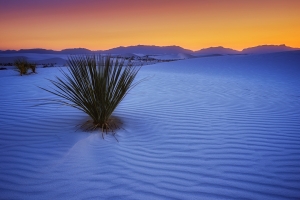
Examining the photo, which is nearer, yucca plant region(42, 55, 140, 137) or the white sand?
the white sand

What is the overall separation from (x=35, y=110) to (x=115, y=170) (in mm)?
3088

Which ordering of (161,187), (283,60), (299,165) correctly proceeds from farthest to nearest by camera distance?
1. (283,60)
2. (299,165)
3. (161,187)

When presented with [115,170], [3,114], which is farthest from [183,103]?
[3,114]

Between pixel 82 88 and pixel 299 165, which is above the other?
pixel 82 88

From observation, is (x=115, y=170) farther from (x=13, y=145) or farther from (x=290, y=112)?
(x=290, y=112)

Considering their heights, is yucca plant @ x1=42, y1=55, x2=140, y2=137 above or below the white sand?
above

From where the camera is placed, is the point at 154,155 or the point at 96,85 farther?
the point at 96,85

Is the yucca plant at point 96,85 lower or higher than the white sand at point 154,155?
higher

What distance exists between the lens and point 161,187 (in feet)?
6.40

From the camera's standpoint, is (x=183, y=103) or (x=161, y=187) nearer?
(x=161, y=187)

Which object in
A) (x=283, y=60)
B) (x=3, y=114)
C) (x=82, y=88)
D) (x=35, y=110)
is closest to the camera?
(x=82, y=88)

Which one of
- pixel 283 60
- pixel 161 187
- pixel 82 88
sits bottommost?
pixel 161 187

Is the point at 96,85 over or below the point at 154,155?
over

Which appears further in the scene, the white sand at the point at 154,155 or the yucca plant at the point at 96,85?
the yucca plant at the point at 96,85
